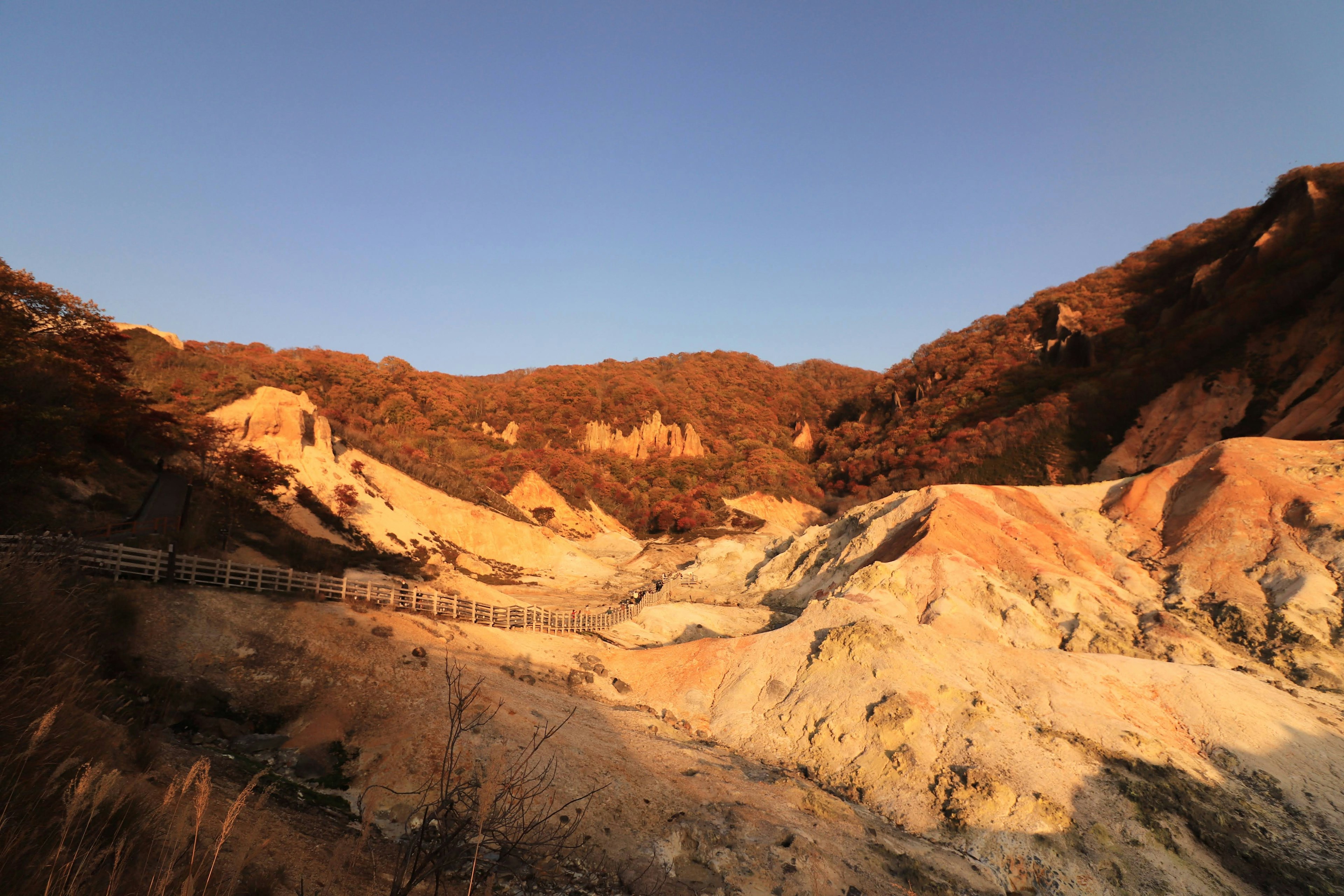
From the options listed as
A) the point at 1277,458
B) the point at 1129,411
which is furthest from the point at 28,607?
the point at 1129,411

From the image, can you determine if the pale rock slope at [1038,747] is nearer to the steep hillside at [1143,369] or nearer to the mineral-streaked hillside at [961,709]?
the mineral-streaked hillside at [961,709]

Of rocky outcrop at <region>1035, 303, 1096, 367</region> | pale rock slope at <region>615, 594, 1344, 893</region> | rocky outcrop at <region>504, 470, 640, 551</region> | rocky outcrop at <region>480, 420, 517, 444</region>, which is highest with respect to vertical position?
rocky outcrop at <region>1035, 303, 1096, 367</region>

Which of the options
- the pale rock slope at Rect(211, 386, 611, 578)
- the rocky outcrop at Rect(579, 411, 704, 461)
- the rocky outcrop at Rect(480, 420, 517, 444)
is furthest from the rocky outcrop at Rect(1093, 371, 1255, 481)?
the rocky outcrop at Rect(480, 420, 517, 444)

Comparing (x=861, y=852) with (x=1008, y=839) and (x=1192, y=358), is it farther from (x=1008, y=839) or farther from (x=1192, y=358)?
(x=1192, y=358)

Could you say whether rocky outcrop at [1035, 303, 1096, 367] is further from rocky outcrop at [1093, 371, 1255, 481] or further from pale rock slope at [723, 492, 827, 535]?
pale rock slope at [723, 492, 827, 535]

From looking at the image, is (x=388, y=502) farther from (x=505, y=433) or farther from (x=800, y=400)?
(x=800, y=400)

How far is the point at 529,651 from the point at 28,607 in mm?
15017

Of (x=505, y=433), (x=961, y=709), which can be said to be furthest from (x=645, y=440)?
(x=961, y=709)

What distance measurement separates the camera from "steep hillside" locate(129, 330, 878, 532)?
49.7 meters

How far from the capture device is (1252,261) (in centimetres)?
5741

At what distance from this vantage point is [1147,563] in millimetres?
28969

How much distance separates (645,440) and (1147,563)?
214ft

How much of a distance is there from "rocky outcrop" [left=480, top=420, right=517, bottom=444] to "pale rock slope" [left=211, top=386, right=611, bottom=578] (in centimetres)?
2808

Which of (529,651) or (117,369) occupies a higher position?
(117,369)
